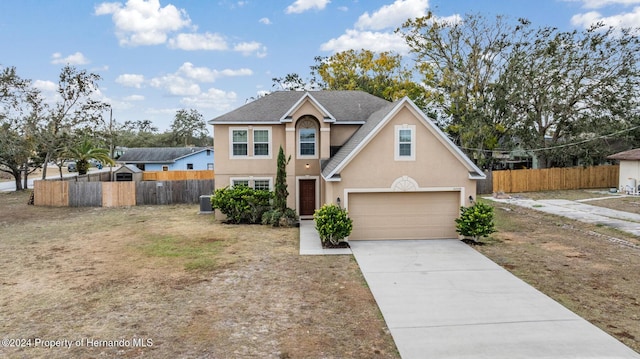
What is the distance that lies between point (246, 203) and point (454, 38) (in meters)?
24.2

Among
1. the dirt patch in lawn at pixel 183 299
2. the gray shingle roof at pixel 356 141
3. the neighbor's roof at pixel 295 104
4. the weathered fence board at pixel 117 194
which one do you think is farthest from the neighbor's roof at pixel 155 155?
the gray shingle roof at pixel 356 141

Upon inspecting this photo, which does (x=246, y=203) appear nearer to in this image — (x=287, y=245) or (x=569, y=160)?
(x=287, y=245)

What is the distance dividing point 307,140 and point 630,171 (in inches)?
979

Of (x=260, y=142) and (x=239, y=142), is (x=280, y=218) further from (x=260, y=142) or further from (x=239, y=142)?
Answer: (x=239, y=142)

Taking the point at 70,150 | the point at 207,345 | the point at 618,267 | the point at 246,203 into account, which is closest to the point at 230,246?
the point at 246,203

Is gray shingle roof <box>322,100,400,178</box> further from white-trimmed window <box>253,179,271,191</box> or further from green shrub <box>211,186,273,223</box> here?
green shrub <box>211,186,273,223</box>

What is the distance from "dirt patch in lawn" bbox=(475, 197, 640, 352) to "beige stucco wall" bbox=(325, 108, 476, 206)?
308 centimetres

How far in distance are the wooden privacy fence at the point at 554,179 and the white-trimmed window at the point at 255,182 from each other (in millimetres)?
19546

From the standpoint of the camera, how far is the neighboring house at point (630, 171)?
27125 mm

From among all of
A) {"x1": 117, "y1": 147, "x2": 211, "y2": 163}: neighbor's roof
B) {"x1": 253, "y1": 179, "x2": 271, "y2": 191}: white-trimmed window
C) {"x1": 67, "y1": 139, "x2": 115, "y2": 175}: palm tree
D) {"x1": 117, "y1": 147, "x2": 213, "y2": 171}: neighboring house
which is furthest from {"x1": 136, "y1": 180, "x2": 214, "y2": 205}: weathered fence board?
{"x1": 117, "y1": 147, "x2": 211, "y2": 163}: neighbor's roof

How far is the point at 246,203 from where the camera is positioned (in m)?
18.1

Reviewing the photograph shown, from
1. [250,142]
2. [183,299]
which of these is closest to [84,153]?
[250,142]

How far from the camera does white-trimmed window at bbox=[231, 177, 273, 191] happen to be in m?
19.1

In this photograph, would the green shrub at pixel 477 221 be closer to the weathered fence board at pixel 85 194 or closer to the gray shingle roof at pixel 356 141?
the gray shingle roof at pixel 356 141
